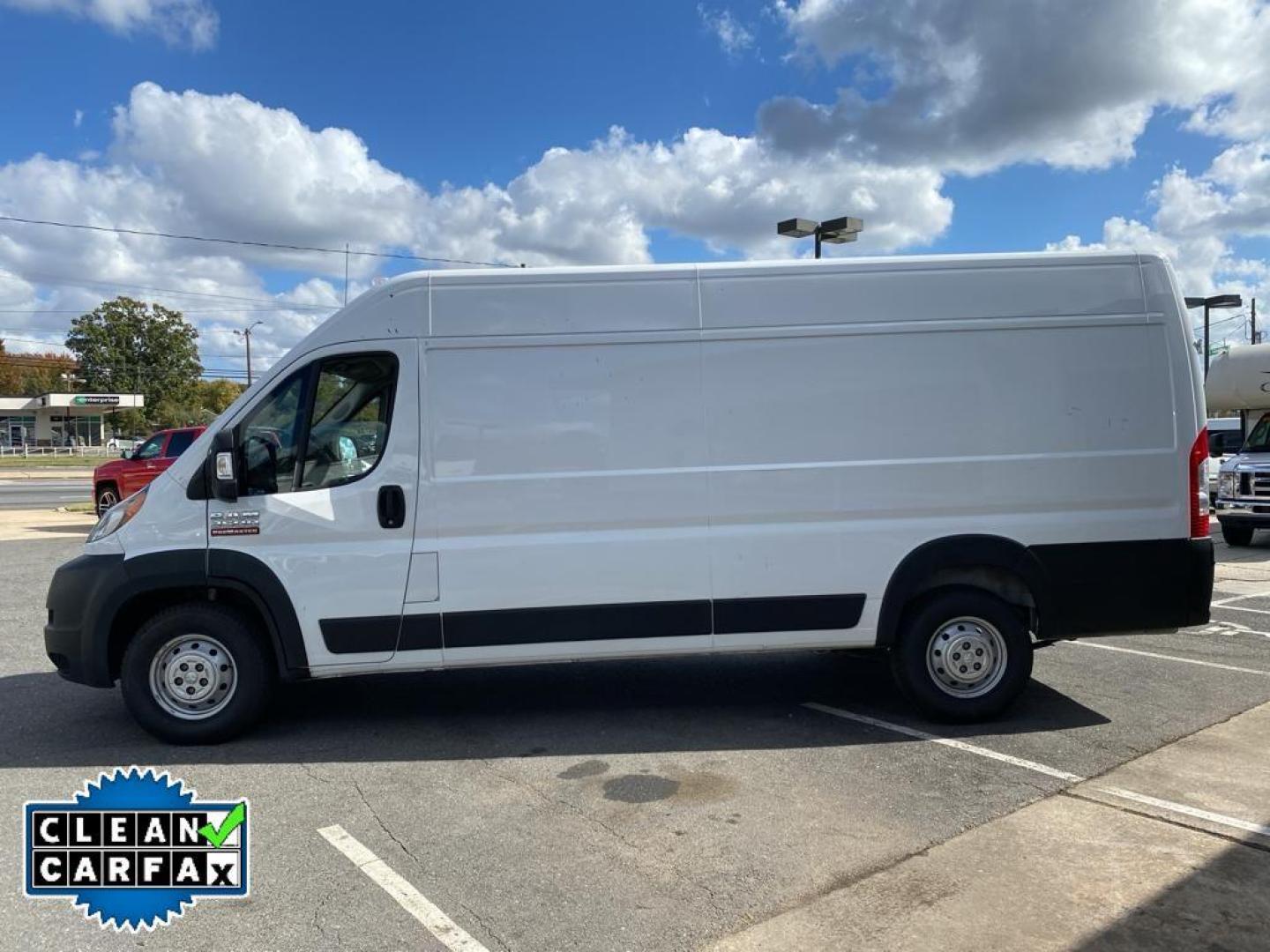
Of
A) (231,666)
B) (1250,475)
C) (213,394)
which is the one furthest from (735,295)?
(213,394)

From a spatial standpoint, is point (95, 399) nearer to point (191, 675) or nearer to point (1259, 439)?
point (1259, 439)

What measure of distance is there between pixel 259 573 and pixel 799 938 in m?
3.33

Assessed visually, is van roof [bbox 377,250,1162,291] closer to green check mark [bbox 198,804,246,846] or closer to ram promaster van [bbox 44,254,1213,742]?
ram promaster van [bbox 44,254,1213,742]

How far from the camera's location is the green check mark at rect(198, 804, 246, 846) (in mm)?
3889

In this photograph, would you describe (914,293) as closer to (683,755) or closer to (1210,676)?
(683,755)

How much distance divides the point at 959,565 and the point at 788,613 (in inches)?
40.0

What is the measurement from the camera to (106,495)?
57.7 feet

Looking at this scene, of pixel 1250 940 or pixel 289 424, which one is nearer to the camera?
pixel 1250 940

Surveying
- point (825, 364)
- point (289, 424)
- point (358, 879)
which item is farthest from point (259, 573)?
point (825, 364)

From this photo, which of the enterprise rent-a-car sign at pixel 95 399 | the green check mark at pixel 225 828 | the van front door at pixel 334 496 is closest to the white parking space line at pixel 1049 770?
the van front door at pixel 334 496

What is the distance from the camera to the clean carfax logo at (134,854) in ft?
11.4

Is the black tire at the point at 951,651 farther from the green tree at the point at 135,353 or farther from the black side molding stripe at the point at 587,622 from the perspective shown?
the green tree at the point at 135,353

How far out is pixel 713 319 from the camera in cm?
517

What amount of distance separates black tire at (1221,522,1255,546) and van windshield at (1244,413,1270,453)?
1.22 m
